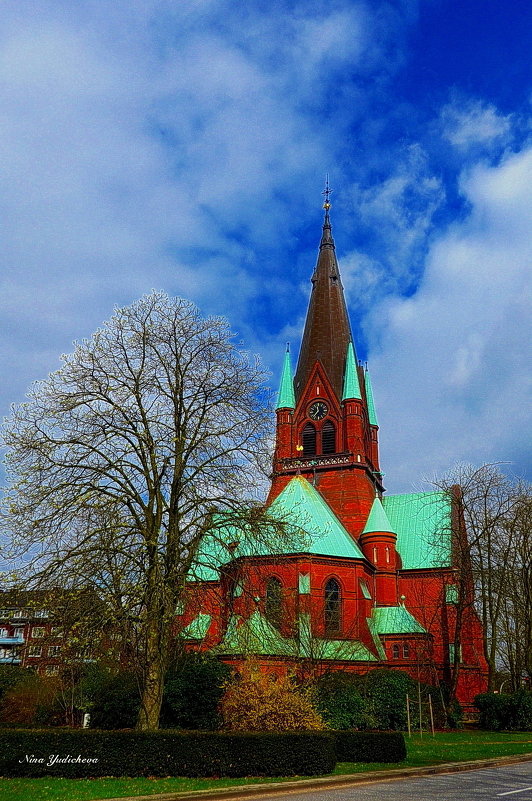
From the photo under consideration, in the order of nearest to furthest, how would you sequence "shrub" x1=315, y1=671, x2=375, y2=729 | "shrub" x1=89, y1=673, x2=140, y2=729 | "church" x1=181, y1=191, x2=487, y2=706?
A: 1. "shrub" x1=89, y1=673, x2=140, y2=729
2. "shrub" x1=315, y1=671, x2=375, y2=729
3. "church" x1=181, y1=191, x2=487, y2=706

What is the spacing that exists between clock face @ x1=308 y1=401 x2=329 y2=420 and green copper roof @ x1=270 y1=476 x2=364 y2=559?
859 centimetres

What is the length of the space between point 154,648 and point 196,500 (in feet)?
14.7

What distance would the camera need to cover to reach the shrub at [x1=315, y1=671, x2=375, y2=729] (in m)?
31.5

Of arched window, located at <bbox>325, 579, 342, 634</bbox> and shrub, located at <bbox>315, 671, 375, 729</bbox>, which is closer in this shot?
shrub, located at <bbox>315, 671, 375, 729</bbox>

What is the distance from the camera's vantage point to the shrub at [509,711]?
35.6 metres

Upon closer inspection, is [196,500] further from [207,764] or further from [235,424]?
[207,764]

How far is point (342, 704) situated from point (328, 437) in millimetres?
24751

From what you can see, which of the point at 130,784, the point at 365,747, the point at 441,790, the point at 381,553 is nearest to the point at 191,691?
the point at 365,747

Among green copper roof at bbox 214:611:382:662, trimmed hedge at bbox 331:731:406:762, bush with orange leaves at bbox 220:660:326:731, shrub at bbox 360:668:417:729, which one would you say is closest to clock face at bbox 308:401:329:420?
green copper roof at bbox 214:611:382:662

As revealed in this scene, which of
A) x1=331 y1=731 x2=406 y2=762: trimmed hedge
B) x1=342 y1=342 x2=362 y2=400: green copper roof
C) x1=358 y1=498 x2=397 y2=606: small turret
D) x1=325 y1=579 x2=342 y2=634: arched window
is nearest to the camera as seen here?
x1=331 y1=731 x2=406 y2=762: trimmed hedge

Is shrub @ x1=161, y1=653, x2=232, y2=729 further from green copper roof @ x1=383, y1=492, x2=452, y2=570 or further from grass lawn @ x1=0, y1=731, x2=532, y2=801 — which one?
green copper roof @ x1=383, y1=492, x2=452, y2=570

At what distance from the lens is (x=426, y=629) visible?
4653 centimetres

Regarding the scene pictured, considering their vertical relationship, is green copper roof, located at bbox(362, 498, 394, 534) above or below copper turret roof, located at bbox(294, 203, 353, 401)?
below

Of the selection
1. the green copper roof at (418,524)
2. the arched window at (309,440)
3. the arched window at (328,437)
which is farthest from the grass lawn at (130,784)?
the arched window at (309,440)
